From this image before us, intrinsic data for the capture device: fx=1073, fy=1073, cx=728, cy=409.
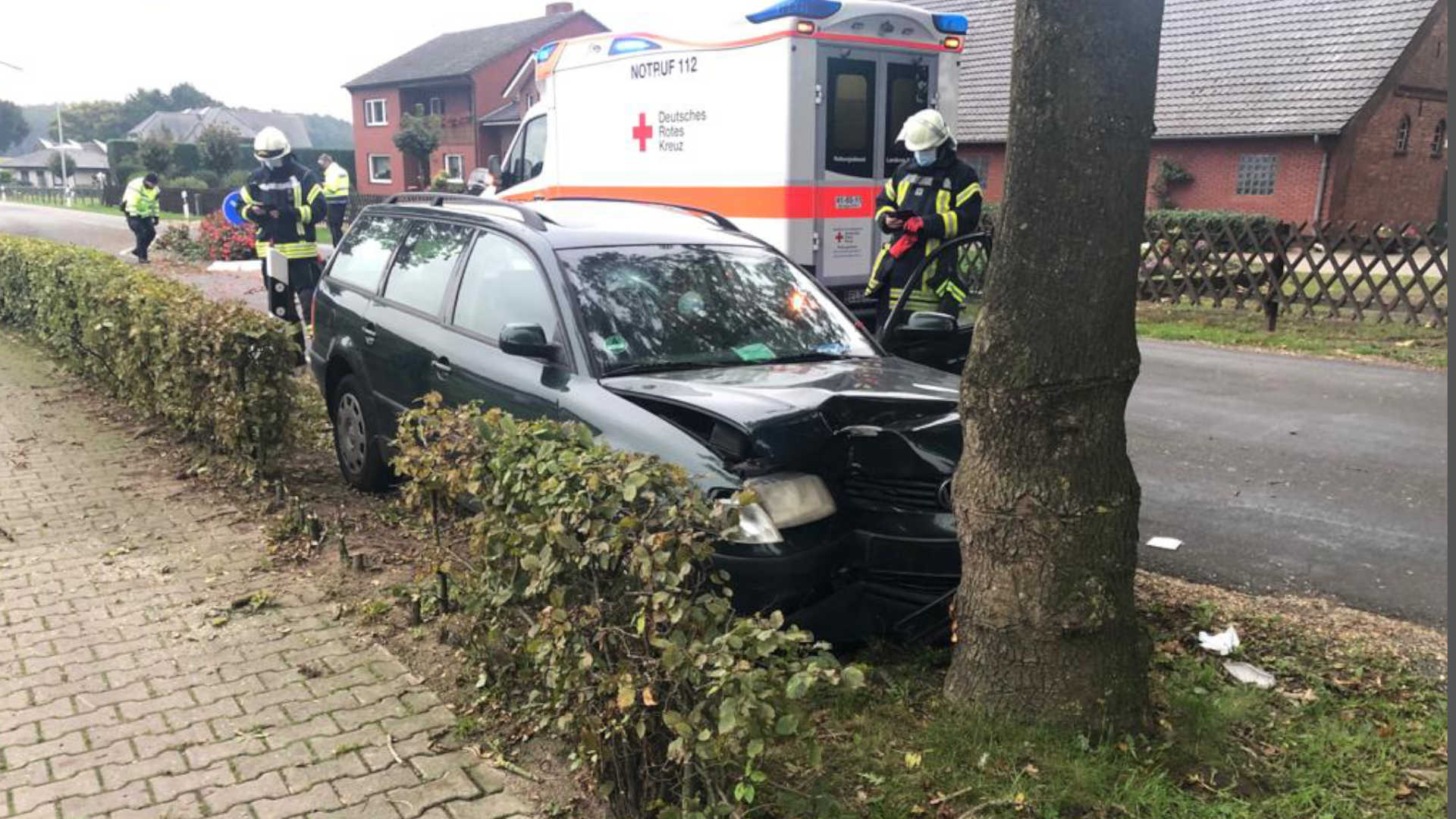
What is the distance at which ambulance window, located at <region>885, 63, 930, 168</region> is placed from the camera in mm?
10000

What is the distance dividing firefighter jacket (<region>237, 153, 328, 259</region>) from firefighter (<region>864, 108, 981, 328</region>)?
546 centimetres

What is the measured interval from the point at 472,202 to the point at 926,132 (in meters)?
3.12

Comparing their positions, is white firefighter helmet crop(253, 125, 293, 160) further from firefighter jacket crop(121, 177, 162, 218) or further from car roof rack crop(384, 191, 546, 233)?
firefighter jacket crop(121, 177, 162, 218)

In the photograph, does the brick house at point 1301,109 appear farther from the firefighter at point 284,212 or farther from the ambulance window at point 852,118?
the firefighter at point 284,212

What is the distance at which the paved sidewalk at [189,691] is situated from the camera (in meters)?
3.26

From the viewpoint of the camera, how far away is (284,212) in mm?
9734

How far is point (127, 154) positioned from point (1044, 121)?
209 feet

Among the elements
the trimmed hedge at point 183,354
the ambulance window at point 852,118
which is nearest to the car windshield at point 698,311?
the trimmed hedge at point 183,354

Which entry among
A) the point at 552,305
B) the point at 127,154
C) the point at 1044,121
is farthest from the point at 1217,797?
the point at 127,154

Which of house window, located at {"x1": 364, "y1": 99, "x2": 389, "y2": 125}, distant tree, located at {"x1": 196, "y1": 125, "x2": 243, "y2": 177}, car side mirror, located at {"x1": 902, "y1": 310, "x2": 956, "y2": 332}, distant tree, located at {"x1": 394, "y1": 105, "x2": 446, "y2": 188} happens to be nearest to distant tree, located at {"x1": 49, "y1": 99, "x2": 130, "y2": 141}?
house window, located at {"x1": 364, "y1": 99, "x2": 389, "y2": 125}

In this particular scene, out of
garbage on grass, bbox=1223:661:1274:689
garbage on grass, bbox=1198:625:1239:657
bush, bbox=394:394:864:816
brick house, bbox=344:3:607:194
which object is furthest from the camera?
brick house, bbox=344:3:607:194

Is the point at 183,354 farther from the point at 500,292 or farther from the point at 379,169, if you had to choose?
the point at 379,169

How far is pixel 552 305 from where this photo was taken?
471cm

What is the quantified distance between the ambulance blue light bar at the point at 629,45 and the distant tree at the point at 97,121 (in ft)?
393
